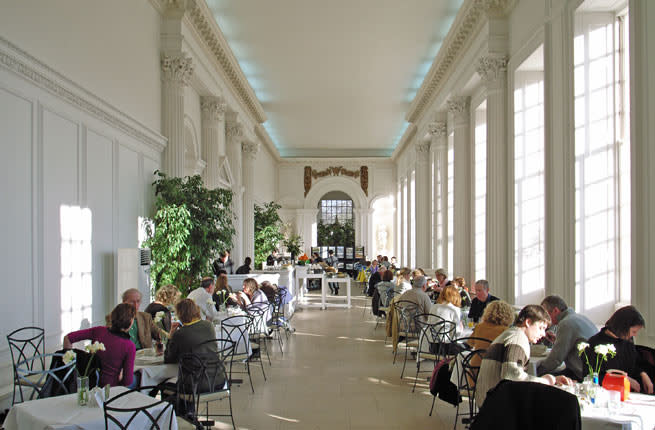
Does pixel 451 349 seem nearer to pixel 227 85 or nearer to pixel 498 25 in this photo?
pixel 498 25

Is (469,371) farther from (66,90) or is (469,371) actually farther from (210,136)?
(210,136)

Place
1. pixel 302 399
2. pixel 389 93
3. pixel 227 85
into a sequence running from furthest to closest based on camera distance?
pixel 389 93 → pixel 227 85 → pixel 302 399

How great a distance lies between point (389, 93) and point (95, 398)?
47.6ft

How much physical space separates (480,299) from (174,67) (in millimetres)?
6400

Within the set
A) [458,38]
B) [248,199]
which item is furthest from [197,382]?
[248,199]

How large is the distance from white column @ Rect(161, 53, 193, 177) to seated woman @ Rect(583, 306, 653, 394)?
723 centimetres

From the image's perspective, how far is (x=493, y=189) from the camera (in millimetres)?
8945

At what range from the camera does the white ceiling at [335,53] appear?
33.9 feet

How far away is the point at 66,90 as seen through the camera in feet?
18.0

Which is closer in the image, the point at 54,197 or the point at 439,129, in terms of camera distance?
the point at 54,197

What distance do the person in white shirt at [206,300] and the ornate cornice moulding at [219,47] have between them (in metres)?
5.11

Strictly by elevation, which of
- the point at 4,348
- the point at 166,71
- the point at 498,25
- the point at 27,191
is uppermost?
the point at 498,25

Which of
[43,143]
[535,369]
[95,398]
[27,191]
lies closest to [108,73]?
[43,143]

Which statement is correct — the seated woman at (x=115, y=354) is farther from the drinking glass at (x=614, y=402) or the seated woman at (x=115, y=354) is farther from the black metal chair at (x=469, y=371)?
the drinking glass at (x=614, y=402)
